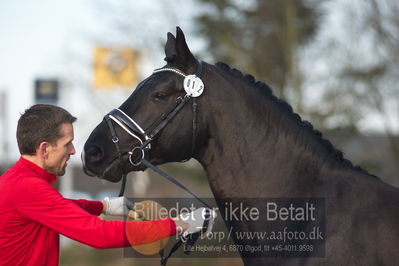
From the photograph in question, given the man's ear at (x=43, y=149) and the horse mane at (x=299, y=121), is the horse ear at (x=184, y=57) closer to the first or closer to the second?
the horse mane at (x=299, y=121)

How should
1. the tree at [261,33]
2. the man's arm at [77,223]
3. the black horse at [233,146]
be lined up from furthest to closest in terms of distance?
the tree at [261,33] < the black horse at [233,146] < the man's arm at [77,223]

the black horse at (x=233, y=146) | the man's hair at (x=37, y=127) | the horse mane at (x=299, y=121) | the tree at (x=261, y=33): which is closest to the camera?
the man's hair at (x=37, y=127)

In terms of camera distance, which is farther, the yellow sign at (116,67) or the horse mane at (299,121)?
the yellow sign at (116,67)

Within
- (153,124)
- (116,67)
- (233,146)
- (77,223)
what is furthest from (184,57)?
(116,67)

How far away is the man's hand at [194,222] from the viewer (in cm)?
324

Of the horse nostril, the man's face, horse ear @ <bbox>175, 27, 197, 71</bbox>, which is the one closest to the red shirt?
the man's face

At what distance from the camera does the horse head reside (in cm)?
367

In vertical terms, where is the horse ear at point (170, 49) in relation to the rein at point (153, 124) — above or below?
above

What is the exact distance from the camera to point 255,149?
371 cm

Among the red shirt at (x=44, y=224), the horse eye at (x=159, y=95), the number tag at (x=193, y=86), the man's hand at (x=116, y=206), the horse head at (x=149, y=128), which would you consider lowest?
the red shirt at (x=44, y=224)

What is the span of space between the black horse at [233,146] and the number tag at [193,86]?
2 centimetres

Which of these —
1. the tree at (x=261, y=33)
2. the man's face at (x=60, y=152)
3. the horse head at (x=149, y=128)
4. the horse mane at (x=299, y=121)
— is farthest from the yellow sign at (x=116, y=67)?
the man's face at (x=60, y=152)

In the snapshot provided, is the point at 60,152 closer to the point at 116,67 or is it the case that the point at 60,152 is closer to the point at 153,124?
the point at 153,124

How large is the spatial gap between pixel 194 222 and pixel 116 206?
847 millimetres
